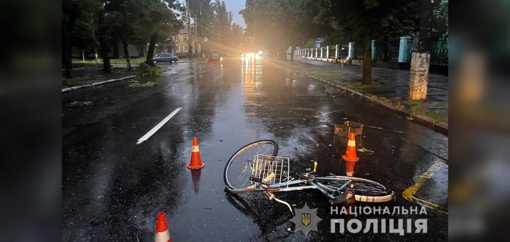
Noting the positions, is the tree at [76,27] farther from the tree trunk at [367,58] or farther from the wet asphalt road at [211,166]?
the tree trunk at [367,58]

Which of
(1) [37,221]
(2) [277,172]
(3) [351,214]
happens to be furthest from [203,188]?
(1) [37,221]

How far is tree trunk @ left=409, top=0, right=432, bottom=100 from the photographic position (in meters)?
11.4

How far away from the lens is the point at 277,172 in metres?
5.08

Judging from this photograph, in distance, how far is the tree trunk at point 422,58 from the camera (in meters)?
11.4

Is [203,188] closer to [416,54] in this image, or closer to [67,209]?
[67,209]

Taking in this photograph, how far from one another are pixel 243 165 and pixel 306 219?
1.97 metres

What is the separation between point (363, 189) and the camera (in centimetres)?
423

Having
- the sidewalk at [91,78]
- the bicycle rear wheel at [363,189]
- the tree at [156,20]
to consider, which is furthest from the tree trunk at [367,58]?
the tree at [156,20]

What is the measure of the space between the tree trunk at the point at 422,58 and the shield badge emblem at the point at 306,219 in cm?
955

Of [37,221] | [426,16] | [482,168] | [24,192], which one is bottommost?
[37,221]

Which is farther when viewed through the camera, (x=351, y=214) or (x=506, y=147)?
(x=351, y=214)

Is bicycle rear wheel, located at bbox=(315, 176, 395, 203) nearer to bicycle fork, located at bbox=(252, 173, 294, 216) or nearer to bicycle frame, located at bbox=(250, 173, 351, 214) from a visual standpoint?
bicycle frame, located at bbox=(250, 173, 351, 214)

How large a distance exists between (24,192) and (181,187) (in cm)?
349

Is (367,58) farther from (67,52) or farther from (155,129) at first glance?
(67,52)
